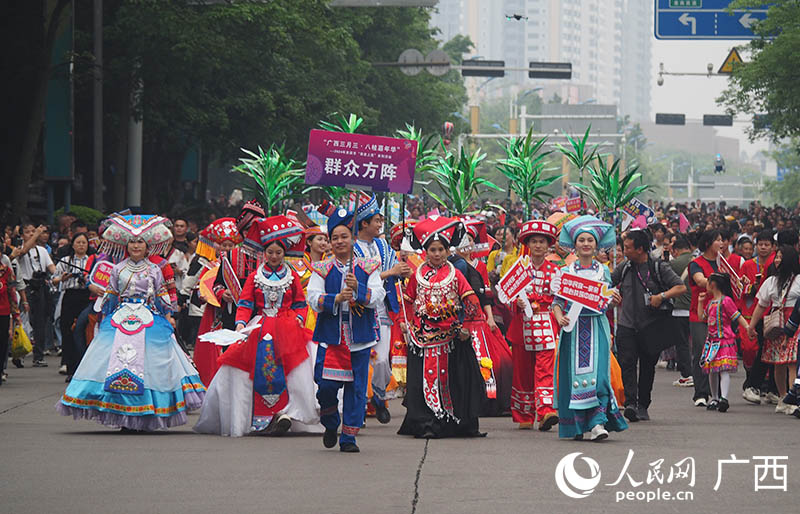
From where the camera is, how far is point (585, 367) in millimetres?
11797

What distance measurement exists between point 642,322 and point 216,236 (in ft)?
14.4

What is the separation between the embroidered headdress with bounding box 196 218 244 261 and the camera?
49.6 feet

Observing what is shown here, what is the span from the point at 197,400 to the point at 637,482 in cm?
437

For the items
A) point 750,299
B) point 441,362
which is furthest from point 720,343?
point 441,362

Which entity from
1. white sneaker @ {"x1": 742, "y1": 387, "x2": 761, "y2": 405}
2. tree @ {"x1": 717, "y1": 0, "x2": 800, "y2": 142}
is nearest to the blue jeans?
white sneaker @ {"x1": 742, "y1": 387, "x2": 761, "y2": 405}

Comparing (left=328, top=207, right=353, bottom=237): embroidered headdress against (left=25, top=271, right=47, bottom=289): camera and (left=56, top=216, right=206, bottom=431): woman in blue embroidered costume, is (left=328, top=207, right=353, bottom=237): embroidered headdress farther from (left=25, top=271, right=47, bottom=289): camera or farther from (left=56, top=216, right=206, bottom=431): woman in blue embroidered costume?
(left=25, top=271, right=47, bottom=289): camera

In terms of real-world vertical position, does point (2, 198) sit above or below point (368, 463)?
above

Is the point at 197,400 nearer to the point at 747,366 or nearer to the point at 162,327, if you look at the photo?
the point at 162,327

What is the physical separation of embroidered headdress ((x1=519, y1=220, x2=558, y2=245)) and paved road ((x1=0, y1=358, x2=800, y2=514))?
A: 65.6 inches

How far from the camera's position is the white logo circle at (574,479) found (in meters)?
9.09

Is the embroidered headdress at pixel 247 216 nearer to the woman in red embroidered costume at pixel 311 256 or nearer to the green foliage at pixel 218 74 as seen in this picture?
the woman in red embroidered costume at pixel 311 256

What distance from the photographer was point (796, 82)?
34250 mm

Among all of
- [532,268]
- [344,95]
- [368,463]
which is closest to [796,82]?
[344,95]

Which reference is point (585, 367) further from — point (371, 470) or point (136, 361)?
point (136, 361)
